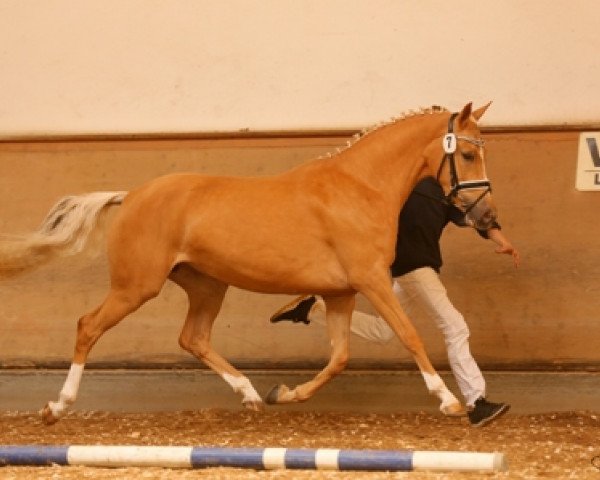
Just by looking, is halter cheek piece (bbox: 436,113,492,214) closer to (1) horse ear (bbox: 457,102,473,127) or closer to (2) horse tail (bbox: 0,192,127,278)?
(1) horse ear (bbox: 457,102,473,127)

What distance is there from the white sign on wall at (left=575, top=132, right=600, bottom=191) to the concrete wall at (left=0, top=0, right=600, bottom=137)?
127 millimetres

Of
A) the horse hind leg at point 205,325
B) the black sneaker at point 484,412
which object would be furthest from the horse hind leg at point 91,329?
the black sneaker at point 484,412

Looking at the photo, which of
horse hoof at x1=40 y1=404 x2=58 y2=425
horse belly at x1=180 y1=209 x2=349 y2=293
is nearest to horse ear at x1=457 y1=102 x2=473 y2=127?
horse belly at x1=180 y1=209 x2=349 y2=293

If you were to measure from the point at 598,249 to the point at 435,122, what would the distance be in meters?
1.58

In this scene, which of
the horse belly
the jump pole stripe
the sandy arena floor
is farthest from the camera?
the horse belly

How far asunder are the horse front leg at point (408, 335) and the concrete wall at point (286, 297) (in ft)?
4.08

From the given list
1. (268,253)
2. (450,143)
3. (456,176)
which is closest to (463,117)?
(450,143)

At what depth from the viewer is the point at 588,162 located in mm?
7184

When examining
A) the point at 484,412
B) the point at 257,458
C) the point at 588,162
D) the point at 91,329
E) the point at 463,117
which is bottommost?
the point at 484,412

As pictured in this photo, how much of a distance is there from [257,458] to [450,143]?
2089mm

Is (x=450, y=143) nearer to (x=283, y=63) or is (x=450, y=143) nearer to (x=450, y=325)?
(x=450, y=325)

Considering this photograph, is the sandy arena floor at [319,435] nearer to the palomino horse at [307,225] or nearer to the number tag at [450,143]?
the palomino horse at [307,225]

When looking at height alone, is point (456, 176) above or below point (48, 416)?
above

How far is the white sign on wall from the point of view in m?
Result: 7.16
